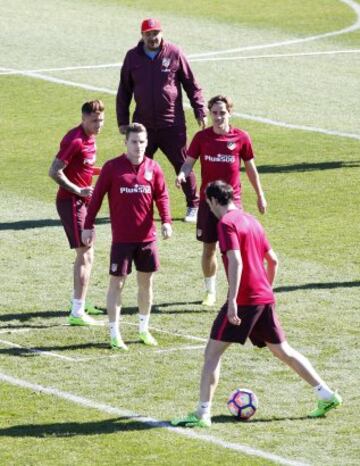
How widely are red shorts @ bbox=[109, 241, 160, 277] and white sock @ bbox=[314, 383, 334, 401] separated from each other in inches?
113

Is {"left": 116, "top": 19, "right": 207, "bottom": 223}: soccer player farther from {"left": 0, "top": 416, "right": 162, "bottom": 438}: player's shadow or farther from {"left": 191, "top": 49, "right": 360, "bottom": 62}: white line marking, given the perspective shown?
{"left": 191, "top": 49, "right": 360, "bottom": 62}: white line marking

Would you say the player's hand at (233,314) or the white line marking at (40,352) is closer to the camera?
the player's hand at (233,314)

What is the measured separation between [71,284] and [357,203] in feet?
20.0

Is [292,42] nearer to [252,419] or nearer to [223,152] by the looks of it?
[223,152]

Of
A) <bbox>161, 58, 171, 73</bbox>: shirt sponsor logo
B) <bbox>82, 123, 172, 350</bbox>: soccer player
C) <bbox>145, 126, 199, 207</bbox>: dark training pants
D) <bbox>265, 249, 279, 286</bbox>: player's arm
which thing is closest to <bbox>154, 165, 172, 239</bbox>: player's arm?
<bbox>82, 123, 172, 350</bbox>: soccer player

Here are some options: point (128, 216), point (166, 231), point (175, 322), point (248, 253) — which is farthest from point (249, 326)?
point (175, 322)

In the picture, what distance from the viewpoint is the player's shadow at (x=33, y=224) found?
828 inches

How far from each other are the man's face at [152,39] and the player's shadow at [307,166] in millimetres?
5119

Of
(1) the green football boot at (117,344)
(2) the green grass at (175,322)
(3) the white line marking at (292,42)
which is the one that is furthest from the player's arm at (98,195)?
(3) the white line marking at (292,42)

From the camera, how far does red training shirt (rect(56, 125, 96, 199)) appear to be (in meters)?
15.8

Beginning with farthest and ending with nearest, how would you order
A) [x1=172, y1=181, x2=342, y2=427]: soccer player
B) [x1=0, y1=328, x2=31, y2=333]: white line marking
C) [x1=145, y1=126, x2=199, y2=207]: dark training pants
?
[x1=145, y1=126, x2=199, y2=207]: dark training pants
[x1=0, y1=328, x2=31, y2=333]: white line marking
[x1=172, y1=181, x2=342, y2=427]: soccer player

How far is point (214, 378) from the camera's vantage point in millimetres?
12320

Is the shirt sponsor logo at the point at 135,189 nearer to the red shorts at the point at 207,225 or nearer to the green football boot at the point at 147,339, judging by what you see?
the green football boot at the point at 147,339

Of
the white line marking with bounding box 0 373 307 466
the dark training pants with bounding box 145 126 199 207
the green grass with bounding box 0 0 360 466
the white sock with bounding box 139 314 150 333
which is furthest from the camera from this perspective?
the dark training pants with bounding box 145 126 199 207
